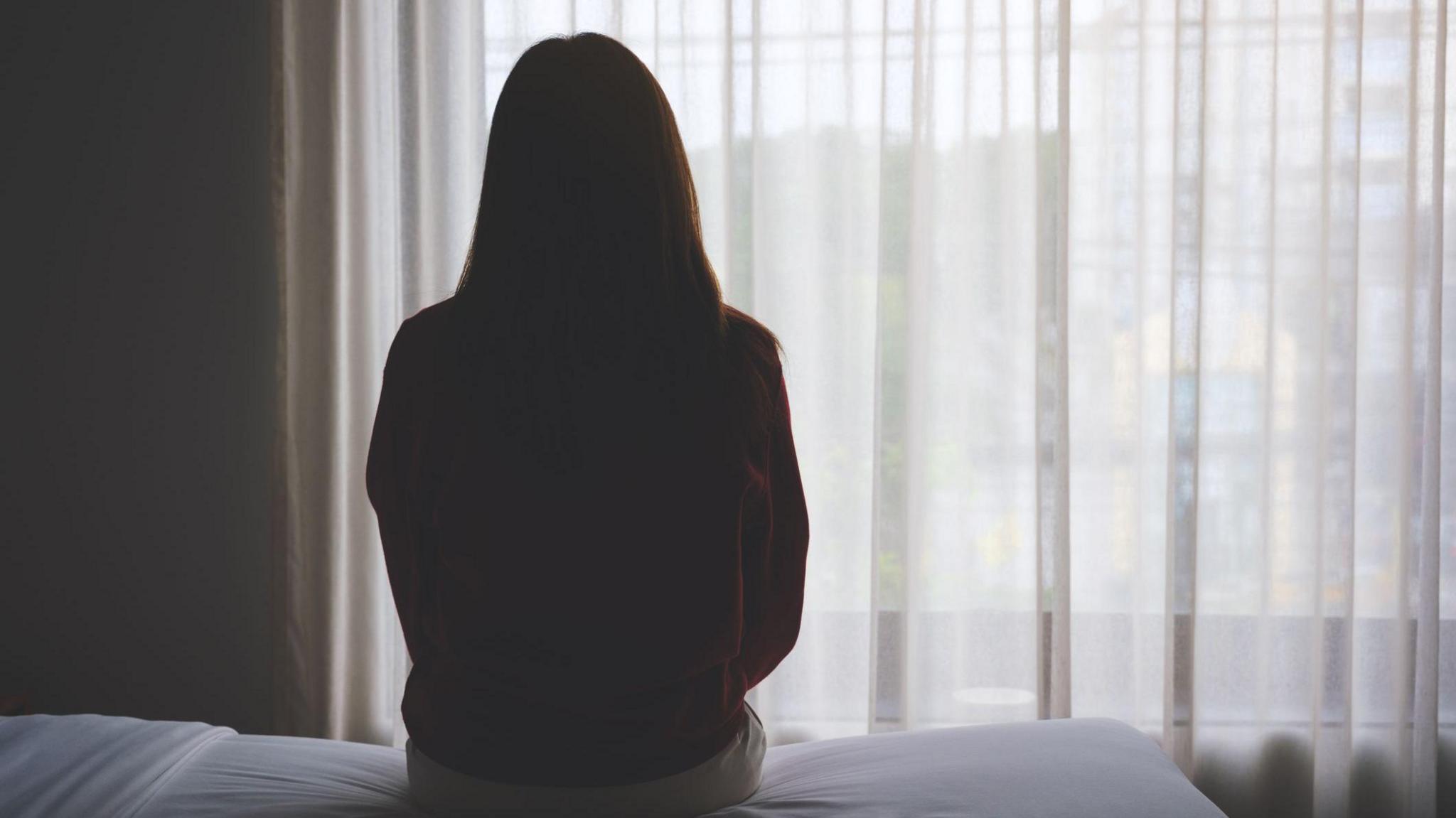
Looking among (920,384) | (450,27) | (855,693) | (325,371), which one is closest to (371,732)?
(325,371)

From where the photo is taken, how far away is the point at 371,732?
89.1 inches

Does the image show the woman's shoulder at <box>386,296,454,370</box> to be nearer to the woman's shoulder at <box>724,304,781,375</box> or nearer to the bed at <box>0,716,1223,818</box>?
the woman's shoulder at <box>724,304,781,375</box>

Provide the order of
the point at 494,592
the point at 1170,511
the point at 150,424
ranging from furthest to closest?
the point at 150,424
the point at 1170,511
the point at 494,592

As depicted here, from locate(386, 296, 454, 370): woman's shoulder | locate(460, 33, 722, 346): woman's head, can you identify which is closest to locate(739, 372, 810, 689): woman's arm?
locate(460, 33, 722, 346): woman's head

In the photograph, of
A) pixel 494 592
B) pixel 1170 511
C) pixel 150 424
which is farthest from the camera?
pixel 150 424

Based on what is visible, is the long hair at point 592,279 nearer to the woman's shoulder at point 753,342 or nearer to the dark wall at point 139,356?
the woman's shoulder at point 753,342

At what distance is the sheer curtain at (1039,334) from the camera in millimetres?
2154

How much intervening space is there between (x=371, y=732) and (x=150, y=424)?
879mm

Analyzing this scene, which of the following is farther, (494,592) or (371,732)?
(371,732)

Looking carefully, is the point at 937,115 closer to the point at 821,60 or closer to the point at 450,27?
the point at 821,60

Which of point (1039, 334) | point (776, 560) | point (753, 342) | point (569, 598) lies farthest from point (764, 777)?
point (1039, 334)

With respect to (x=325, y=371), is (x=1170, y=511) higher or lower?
lower

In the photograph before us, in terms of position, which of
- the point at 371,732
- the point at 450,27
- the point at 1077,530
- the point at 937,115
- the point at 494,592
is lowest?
the point at 371,732

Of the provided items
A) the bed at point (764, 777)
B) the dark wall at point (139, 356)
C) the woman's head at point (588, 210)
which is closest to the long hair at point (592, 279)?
the woman's head at point (588, 210)
